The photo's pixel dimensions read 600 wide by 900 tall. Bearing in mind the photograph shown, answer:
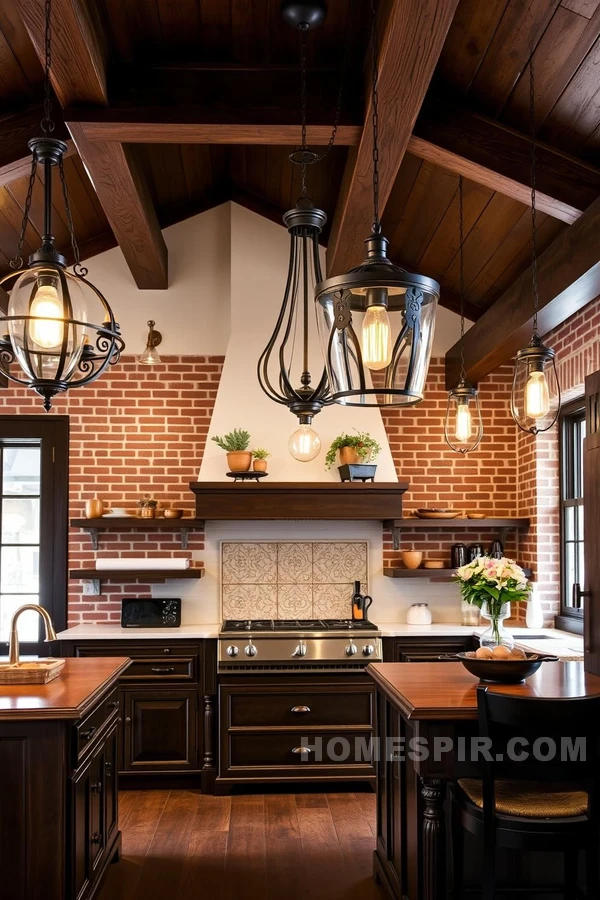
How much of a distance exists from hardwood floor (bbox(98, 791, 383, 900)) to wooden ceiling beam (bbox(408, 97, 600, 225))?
122 inches

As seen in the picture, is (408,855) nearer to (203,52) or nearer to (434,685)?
(434,685)

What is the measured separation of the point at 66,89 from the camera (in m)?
3.26

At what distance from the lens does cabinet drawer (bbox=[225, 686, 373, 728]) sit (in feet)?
16.7

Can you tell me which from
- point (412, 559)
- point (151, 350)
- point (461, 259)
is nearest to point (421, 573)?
point (412, 559)

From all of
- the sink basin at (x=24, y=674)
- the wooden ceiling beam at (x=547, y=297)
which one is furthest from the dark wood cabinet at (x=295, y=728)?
the wooden ceiling beam at (x=547, y=297)

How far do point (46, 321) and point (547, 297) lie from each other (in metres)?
2.65

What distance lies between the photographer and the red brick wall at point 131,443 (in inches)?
228

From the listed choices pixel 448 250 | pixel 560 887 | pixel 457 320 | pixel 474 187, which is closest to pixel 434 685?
pixel 560 887

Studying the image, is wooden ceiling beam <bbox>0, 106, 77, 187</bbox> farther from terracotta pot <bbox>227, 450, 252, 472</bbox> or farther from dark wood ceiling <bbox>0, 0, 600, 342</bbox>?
terracotta pot <bbox>227, 450, 252, 472</bbox>

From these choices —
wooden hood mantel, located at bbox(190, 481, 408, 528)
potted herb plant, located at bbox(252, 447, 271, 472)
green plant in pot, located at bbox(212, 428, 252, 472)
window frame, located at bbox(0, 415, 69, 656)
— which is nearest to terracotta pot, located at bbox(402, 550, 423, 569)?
wooden hood mantel, located at bbox(190, 481, 408, 528)

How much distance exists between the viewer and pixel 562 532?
219 inches

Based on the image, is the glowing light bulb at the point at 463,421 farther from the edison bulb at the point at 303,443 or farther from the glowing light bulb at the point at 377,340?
the glowing light bulb at the point at 377,340

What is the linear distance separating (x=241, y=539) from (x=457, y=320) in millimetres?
2206

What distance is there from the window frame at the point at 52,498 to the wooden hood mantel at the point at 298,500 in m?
1.03
